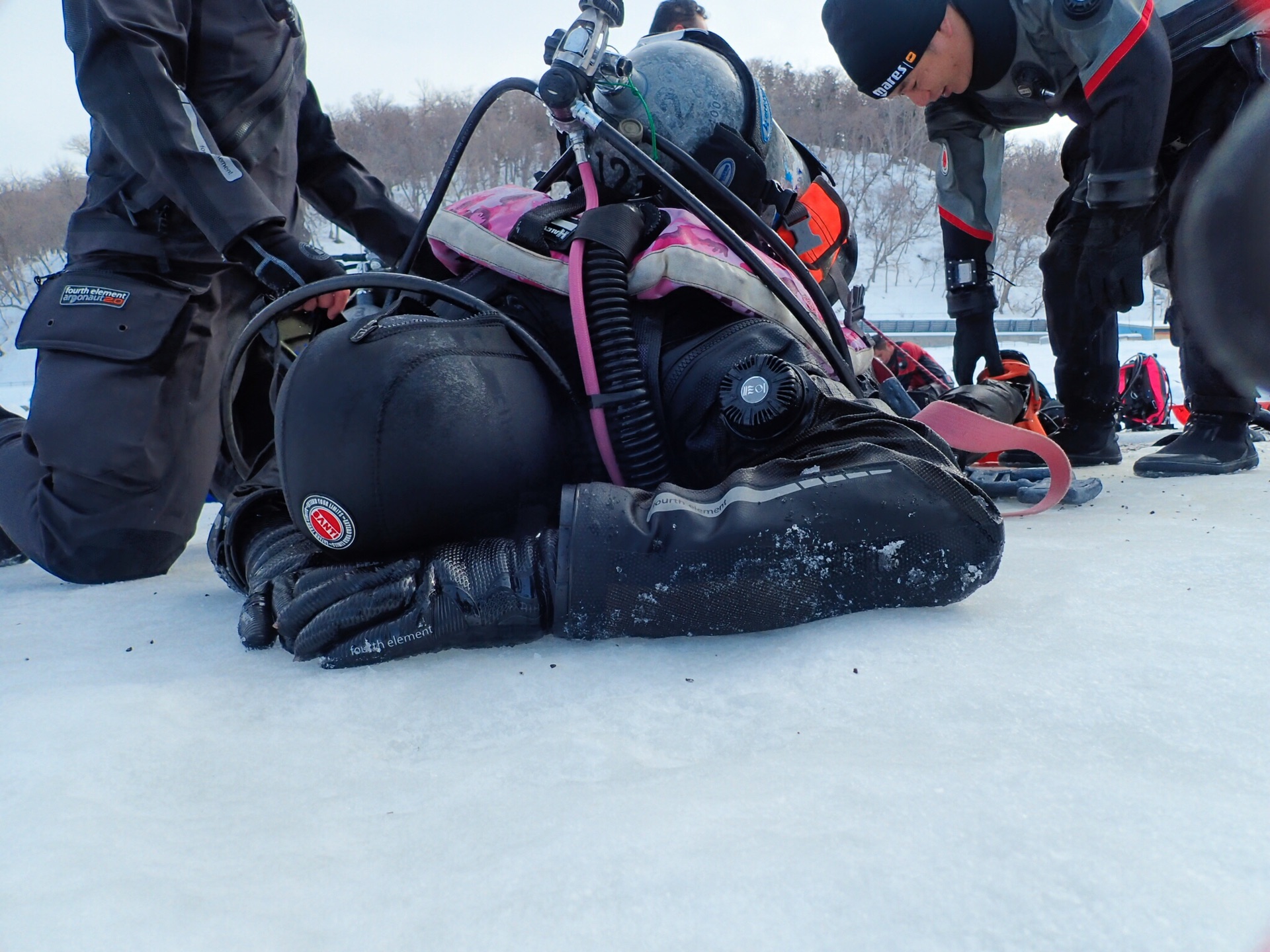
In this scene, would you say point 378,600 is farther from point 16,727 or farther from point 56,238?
point 56,238

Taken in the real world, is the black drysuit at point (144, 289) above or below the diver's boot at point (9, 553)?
above

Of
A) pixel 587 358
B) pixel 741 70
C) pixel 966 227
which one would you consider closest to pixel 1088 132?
pixel 966 227

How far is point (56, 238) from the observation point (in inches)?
1056

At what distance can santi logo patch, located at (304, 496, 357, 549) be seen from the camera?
1093 millimetres

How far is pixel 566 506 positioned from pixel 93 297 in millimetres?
1442

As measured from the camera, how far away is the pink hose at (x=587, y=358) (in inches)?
47.2

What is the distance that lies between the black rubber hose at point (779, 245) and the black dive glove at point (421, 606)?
695 mm

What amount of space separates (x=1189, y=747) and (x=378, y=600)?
2.81ft

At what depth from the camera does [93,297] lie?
1.83 meters

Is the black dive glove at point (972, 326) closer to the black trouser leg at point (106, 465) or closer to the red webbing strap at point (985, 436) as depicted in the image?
the red webbing strap at point (985, 436)

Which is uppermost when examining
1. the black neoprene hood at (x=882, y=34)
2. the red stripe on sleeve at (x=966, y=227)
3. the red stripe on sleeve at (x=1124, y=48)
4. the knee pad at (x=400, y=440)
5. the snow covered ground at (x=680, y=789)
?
the black neoprene hood at (x=882, y=34)

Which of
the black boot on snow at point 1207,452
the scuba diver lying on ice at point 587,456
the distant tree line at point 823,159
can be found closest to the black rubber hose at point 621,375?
the scuba diver lying on ice at point 587,456

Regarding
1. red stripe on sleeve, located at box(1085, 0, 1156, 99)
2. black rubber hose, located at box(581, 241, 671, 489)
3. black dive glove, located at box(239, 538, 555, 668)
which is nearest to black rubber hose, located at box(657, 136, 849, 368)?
black rubber hose, located at box(581, 241, 671, 489)

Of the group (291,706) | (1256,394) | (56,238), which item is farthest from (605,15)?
(56,238)
